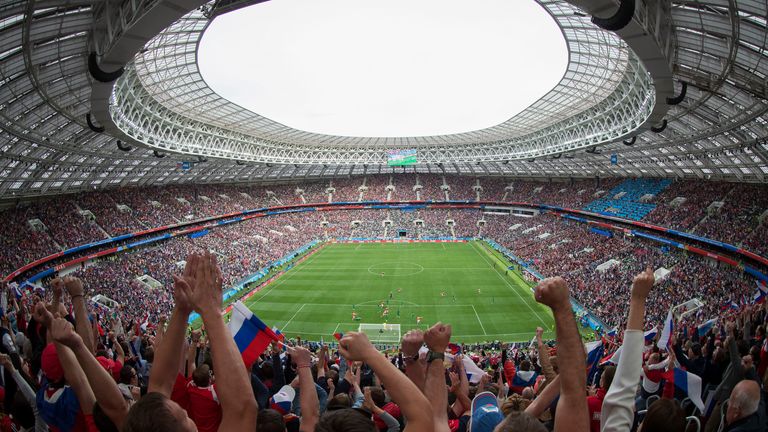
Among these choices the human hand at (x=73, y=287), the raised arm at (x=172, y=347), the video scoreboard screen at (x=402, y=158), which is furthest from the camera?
the video scoreboard screen at (x=402, y=158)

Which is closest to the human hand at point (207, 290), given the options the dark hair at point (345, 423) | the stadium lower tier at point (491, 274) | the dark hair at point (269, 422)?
the dark hair at point (345, 423)

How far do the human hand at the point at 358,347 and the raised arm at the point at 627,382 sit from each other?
61.3 inches

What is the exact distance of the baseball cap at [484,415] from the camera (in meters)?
3.46

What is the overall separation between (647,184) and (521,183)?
24.7 metres

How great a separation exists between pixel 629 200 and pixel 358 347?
186ft

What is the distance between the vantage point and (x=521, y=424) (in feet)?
7.88

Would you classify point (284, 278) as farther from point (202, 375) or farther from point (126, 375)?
point (202, 375)

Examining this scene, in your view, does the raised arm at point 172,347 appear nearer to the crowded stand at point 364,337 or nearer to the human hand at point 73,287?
→ the crowded stand at point 364,337

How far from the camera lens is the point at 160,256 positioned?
44531mm

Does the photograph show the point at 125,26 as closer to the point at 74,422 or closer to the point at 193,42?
the point at 74,422

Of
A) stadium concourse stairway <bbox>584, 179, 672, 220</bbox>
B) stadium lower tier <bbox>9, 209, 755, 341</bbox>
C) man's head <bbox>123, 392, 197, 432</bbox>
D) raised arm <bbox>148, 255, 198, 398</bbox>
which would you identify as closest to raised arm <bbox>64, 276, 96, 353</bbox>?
raised arm <bbox>148, 255, 198, 398</bbox>

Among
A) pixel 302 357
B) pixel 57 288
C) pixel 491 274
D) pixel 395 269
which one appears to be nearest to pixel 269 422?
pixel 302 357

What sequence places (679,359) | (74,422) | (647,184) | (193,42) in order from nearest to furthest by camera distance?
1. (74,422)
2. (679,359)
3. (193,42)
4. (647,184)

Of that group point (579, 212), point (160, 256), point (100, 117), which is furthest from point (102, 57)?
point (579, 212)
